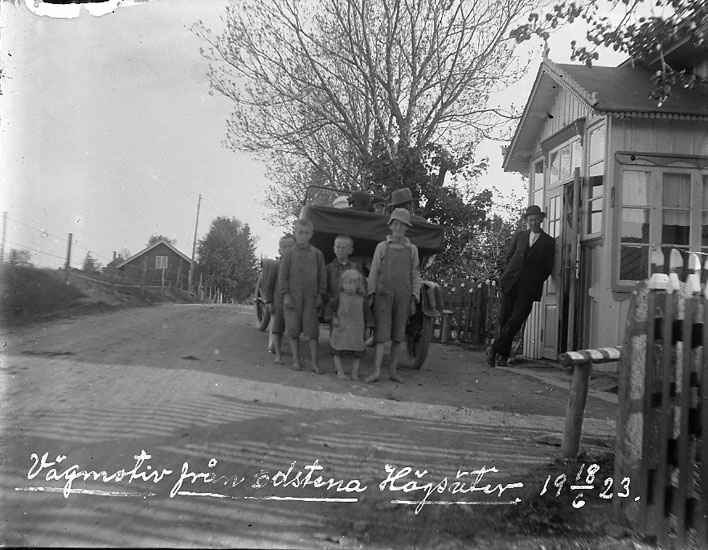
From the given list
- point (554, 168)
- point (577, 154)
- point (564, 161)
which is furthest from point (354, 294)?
point (554, 168)

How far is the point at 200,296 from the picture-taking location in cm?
4425

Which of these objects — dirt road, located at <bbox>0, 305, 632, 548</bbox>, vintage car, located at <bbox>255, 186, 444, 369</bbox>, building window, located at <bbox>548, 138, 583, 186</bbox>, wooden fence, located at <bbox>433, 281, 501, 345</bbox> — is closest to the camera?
dirt road, located at <bbox>0, 305, 632, 548</bbox>

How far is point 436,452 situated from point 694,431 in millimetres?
1426

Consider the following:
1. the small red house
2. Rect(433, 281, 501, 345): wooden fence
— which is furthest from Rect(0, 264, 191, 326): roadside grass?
the small red house

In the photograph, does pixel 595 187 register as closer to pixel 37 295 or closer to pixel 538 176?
pixel 538 176

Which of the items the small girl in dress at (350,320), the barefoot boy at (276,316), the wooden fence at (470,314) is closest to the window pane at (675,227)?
the wooden fence at (470,314)

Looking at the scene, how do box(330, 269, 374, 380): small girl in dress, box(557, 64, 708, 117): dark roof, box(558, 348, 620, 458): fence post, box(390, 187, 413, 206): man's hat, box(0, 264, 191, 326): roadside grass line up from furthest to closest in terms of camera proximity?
1. box(0, 264, 191, 326): roadside grass
2. box(390, 187, 413, 206): man's hat
3. box(557, 64, 708, 117): dark roof
4. box(330, 269, 374, 380): small girl in dress
5. box(558, 348, 620, 458): fence post

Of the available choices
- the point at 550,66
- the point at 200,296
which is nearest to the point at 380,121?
the point at 550,66

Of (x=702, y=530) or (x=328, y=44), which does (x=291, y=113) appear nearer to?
(x=328, y=44)

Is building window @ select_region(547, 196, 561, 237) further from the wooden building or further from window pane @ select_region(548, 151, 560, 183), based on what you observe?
the wooden building

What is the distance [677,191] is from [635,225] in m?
0.71

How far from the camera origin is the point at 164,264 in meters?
40.8

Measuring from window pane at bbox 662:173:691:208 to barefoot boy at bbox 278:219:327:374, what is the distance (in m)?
4.69

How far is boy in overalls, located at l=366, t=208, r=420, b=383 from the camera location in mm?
6484
